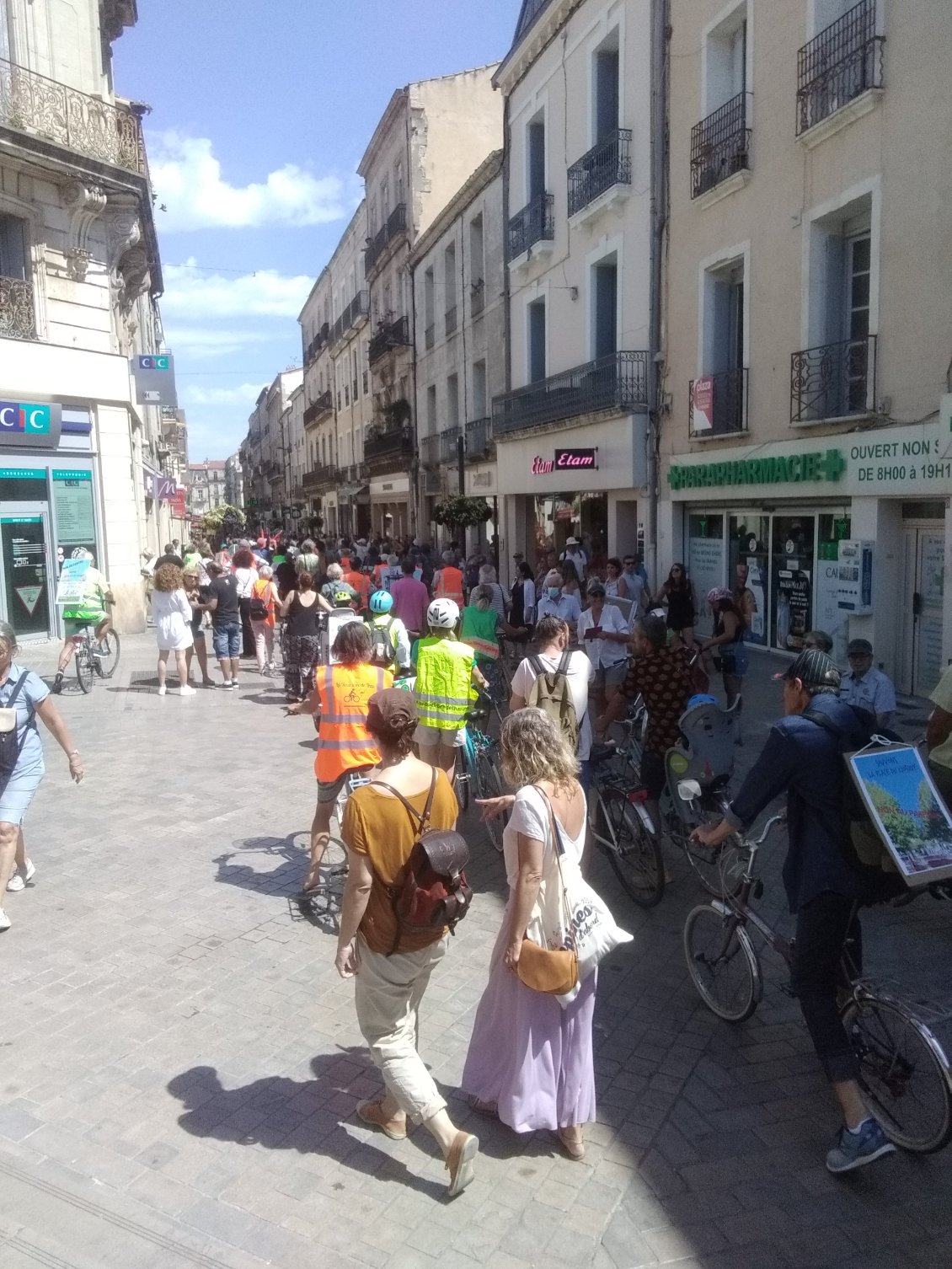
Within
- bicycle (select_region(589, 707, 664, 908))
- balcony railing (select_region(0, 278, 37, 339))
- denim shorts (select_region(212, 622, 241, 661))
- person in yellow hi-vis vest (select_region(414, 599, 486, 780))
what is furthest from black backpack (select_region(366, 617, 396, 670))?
balcony railing (select_region(0, 278, 37, 339))

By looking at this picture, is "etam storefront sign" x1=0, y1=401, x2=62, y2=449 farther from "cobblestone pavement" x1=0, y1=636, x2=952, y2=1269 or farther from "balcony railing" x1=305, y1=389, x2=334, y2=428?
"balcony railing" x1=305, y1=389, x2=334, y2=428

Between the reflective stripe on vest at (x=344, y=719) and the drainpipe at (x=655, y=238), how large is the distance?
11.7 metres

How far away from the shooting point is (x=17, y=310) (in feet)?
52.4

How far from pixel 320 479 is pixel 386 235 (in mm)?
20640

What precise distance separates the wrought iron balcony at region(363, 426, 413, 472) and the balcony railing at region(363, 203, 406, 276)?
6382 mm

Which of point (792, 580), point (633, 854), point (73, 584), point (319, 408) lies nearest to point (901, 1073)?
point (633, 854)

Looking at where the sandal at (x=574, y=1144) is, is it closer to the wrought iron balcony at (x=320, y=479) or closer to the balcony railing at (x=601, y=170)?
the balcony railing at (x=601, y=170)

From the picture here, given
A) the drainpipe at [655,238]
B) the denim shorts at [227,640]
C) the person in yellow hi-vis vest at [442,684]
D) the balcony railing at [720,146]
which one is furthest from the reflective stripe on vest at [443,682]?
the drainpipe at [655,238]

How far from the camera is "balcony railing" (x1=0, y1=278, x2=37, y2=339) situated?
51.7 ft

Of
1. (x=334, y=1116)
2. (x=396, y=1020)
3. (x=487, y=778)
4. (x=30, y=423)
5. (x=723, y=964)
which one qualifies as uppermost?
(x=30, y=423)

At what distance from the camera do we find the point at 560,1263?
3.03 meters

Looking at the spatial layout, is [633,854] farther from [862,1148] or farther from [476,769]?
[862,1148]

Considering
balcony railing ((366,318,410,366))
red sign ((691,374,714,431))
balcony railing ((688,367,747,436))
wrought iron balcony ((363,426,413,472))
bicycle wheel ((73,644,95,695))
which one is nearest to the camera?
bicycle wheel ((73,644,95,695))

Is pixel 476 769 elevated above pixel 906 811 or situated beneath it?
situated beneath
